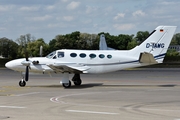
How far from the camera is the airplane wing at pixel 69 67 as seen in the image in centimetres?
2705

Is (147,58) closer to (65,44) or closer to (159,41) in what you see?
(159,41)

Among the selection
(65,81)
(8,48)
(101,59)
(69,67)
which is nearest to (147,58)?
(101,59)

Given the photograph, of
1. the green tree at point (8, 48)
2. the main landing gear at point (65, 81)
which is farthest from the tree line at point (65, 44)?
the main landing gear at point (65, 81)

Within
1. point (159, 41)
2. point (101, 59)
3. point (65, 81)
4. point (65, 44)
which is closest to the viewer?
point (65, 81)

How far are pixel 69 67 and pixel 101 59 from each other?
279 centimetres

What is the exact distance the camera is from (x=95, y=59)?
1134 inches

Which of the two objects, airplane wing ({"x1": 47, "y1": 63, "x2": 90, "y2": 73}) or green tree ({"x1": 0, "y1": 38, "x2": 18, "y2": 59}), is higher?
green tree ({"x1": 0, "y1": 38, "x2": 18, "y2": 59})

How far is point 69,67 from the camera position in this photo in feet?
89.0

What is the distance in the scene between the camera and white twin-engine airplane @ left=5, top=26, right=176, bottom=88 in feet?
92.6

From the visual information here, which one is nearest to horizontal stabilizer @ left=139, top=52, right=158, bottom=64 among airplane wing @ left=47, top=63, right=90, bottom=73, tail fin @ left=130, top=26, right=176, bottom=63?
tail fin @ left=130, top=26, right=176, bottom=63

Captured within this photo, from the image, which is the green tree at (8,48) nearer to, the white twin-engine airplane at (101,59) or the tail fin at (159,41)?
the white twin-engine airplane at (101,59)

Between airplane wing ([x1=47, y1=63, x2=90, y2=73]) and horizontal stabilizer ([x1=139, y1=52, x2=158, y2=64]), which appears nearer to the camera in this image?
airplane wing ([x1=47, y1=63, x2=90, y2=73])

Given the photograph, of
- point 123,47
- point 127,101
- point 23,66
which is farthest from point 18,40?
point 127,101

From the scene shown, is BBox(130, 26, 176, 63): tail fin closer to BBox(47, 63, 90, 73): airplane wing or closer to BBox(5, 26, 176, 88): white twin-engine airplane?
BBox(5, 26, 176, 88): white twin-engine airplane
